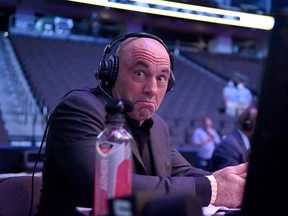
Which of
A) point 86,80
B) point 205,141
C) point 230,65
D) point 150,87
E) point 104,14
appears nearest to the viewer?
point 150,87

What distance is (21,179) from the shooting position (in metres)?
1.33

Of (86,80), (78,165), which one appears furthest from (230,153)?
(86,80)

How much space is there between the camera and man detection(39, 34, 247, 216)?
924 millimetres

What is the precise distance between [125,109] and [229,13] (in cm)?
81

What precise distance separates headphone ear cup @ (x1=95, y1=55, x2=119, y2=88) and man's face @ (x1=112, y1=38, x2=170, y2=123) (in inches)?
0.6

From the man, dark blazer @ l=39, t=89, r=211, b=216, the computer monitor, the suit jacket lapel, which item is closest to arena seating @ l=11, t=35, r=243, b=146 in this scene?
the suit jacket lapel

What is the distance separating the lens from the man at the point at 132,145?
924 mm

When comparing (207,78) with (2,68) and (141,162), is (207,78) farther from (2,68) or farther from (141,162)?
(141,162)

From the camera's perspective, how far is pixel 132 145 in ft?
3.58

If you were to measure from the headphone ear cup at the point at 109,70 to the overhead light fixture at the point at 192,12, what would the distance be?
273mm

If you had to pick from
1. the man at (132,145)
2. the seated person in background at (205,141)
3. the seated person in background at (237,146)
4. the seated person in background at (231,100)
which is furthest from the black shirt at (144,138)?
the seated person in background at (231,100)

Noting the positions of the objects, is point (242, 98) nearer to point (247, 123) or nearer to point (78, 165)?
point (247, 123)

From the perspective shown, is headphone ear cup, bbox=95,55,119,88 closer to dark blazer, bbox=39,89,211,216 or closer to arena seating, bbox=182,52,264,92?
dark blazer, bbox=39,89,211,216

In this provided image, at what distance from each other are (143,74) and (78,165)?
315 millimetres
